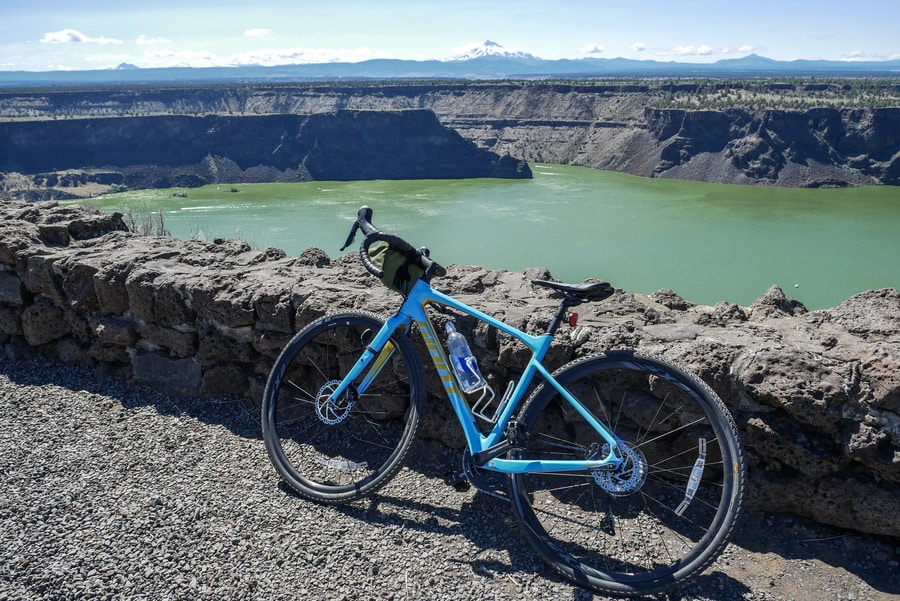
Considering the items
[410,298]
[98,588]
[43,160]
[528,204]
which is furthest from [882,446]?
[43,160]

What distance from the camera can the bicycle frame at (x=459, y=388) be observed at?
9.59 feet

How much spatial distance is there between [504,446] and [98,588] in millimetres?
1738

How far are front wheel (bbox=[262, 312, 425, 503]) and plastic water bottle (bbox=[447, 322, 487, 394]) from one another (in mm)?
242

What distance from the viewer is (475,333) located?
11.7 feet

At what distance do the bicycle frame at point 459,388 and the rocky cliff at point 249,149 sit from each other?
6225 cm

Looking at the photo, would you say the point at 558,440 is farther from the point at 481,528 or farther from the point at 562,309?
the point at 562,309

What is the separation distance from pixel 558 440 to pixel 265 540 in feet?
4.65

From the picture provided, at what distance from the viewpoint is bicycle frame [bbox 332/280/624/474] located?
2.92 meters

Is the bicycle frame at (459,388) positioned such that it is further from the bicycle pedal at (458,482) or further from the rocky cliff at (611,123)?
the rocky cliff at (611,123)

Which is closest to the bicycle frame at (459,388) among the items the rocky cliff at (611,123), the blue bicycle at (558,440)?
the blue bicycle at (558,440)

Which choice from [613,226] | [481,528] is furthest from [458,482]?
[613,226]

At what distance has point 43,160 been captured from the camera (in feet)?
206

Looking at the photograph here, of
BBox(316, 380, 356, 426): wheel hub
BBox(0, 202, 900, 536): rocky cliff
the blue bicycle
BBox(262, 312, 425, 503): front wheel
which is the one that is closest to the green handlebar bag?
the blue bicycle

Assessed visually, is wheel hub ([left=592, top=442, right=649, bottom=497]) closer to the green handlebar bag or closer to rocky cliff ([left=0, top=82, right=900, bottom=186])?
the green handlebar bag
